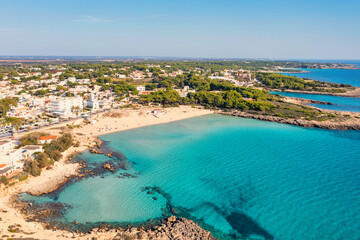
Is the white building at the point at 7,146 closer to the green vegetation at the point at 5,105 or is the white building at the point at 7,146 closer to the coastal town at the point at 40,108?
the coastal town at the point at 40,108

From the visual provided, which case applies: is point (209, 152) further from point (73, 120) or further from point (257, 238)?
point (73, 120)

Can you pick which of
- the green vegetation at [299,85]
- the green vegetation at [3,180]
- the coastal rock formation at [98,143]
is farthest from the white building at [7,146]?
the green vegetation at [299,85]

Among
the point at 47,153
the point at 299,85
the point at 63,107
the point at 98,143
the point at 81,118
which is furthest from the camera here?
the point at 299,85

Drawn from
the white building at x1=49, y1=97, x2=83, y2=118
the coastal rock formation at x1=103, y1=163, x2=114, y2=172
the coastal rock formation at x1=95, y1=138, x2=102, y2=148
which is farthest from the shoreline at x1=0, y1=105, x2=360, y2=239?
the white building at x1=49, y1=97, x2=83, y2=118

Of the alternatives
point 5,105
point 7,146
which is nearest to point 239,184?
point 7,146

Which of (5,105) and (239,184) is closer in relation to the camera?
(239,184)

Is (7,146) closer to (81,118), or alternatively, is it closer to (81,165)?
(81,165)

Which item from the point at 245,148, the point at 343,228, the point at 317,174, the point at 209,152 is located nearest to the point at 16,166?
the point at 209,152
